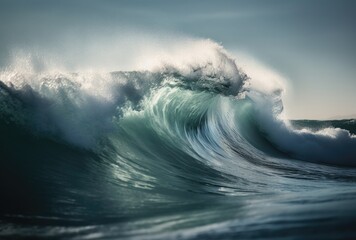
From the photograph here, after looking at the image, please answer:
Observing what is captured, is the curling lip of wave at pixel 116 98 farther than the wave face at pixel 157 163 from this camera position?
Yes

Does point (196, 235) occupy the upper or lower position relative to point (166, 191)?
lower

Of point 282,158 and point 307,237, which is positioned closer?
point 307,237

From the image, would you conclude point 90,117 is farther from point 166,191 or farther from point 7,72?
point 166,191

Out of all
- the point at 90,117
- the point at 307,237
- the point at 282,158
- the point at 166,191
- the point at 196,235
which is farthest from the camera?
the point at 282,158

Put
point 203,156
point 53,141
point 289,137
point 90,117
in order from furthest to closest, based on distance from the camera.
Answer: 1. point 289,137
2. point 203,156
3. point 90,117
4. point 53,141

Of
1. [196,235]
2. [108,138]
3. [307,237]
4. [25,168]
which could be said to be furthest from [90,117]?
[307,237]

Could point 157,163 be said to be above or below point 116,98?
below

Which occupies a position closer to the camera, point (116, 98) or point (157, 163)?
point (157, 163)

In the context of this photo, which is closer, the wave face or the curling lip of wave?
the wave face
